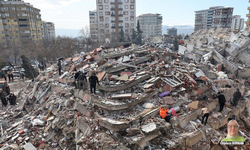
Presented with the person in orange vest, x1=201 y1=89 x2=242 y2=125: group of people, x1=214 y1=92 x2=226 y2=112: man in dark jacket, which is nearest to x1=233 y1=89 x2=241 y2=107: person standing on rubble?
x1=201 y1=89 x2=242 y2=125: group of people

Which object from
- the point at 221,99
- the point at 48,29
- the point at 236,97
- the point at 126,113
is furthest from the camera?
the point at 48,29

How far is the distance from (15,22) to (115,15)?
25.7 meters

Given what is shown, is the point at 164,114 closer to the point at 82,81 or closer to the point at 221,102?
the point at 221,102

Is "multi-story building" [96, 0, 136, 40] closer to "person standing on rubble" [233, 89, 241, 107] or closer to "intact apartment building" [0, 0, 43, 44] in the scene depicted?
"intact apartment building" [0, 0, 43, 44]

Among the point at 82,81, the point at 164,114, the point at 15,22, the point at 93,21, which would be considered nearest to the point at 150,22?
the point at 93,21

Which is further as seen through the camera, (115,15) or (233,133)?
(115,15)

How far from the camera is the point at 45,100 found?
372 inches

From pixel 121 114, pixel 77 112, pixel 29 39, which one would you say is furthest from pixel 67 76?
pixel 29 39

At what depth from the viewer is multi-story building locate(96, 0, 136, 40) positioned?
→ 1651 inches

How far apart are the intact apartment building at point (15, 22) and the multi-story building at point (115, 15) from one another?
18.1 m

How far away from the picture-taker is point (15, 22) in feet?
127

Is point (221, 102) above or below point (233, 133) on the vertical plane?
below

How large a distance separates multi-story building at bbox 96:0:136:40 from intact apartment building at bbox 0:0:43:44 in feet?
59.3

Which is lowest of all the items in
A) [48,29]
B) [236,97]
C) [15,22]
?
[236,97]
